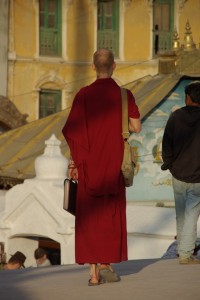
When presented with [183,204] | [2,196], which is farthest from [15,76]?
[183,204]

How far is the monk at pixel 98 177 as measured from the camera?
31.2 ft

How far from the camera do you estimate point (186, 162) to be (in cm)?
1095

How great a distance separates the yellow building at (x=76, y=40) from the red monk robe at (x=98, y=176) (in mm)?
32321

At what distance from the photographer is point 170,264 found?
11.1 meters

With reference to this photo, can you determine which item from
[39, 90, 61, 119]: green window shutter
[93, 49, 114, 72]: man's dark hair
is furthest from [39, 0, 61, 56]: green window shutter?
[93, 49, 114, 72]: man's dark hair

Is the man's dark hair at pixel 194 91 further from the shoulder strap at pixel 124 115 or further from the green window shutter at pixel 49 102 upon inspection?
the green window shutter at pixel 49 102

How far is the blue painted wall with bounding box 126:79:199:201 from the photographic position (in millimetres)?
24469

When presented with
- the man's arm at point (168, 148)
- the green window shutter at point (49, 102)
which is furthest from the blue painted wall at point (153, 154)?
the green window shutter at point (49, 102)

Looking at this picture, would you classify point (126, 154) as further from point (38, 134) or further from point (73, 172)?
point (38, 134)

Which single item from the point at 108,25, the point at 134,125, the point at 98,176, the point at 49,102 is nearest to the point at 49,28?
the point at 108,25

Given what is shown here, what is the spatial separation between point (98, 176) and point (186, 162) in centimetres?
158

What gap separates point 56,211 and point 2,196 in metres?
→ 2.05

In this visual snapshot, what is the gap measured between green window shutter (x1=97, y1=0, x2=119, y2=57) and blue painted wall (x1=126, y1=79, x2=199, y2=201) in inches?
650

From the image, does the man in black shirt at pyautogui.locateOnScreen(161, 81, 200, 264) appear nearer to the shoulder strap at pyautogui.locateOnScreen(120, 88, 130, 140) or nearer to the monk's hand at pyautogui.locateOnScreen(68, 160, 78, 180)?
the shoulder strap at pyautogui.locateOnScreen(120, 88, 130, 140)
